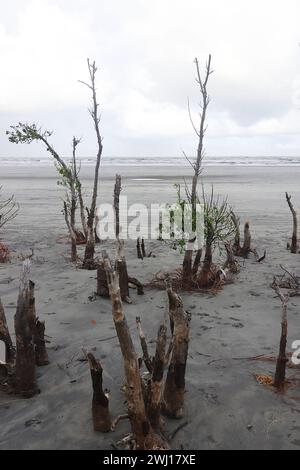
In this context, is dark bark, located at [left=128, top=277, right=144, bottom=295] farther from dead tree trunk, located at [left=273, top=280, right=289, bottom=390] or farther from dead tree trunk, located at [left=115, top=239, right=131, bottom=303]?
dead tree trunk, located at [left=273, top=280, right=289, bottom=390]

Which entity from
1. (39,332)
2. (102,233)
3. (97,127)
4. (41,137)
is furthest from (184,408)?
(102,233)

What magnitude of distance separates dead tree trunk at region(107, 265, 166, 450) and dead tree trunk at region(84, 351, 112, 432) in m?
0.35

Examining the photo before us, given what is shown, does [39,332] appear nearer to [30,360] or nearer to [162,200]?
[30,360]

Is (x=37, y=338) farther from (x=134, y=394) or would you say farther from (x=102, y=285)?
(x=102, y=285)

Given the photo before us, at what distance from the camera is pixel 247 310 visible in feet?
23.5

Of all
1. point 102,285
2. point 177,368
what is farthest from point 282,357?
point 102,285

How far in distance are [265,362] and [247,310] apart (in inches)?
74.6

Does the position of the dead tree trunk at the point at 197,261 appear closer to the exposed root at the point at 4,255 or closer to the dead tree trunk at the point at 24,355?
the dead tree trunk at the point at 24,355

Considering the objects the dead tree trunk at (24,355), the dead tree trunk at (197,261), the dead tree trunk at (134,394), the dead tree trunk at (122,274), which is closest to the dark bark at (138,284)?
the dead tree trunk at (122,274)

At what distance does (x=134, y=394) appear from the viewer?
3.68 metres

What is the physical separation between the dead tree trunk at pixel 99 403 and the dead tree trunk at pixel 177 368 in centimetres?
66

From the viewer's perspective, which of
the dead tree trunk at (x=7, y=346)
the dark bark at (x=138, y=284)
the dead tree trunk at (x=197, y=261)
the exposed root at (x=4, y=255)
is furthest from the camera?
the exposed root at (x=4, y=255)

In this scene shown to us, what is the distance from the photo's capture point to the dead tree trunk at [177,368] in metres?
4.20

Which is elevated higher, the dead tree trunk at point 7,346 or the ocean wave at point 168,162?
the ocean wave at point 168,162
